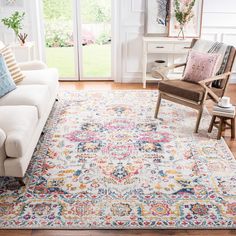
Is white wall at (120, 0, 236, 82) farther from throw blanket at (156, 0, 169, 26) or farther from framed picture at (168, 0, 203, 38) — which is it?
throw blanket at (156, 0, 169, 26)

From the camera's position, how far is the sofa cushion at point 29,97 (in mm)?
3705

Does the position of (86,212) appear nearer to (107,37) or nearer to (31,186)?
(31,186)

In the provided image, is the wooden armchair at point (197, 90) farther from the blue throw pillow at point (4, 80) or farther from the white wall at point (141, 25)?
the blue throw pillow at point (4, 80)

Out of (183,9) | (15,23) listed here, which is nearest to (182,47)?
(183,9)

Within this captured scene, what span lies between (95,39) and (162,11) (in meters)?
1.09

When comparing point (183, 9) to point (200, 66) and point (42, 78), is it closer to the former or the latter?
point (200, 66)

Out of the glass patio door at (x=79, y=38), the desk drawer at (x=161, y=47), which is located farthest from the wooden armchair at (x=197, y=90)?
the glass patio door at (x=79, y=38)

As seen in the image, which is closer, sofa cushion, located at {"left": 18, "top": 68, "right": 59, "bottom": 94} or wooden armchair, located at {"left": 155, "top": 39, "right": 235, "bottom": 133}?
wooden armchair, located at {"left": 155, "top": 39, "right": 235, "bottom": 133}

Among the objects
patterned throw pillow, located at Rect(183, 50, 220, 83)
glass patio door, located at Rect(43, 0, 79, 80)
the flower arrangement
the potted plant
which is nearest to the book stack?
patterned throw pillow, located at Rect(183, 50, 220, 83)

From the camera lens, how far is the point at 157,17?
5547 mm

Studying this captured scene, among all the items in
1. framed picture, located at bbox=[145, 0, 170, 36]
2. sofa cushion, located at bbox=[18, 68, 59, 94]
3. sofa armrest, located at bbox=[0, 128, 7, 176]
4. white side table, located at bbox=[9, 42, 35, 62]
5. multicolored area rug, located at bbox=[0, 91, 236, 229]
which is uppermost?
framed picture, located at bbox=[145, 0, 170, 36]

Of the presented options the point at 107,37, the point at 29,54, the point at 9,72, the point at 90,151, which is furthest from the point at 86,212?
the point at 107,37

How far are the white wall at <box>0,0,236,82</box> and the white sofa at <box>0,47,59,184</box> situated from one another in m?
1.19

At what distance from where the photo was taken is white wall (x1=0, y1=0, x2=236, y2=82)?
5543 millimetres
